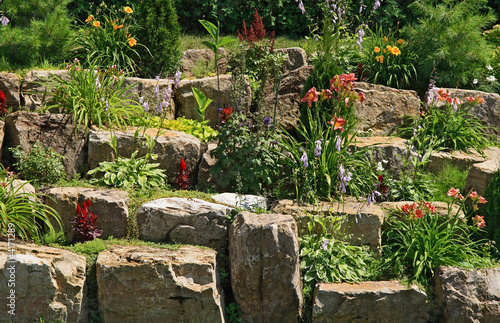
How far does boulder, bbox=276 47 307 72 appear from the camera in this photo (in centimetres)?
835

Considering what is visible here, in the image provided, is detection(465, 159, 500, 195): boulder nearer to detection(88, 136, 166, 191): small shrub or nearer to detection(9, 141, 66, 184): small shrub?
detection(88, 136, 166, 191): small shrub

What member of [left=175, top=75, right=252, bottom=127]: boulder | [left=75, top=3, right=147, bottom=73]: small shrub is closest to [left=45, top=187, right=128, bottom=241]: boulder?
[left=175, top=75, right=252, bottom=127]: boulder

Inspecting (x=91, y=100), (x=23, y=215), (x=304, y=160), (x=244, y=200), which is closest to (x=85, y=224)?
(x=23, y=215)

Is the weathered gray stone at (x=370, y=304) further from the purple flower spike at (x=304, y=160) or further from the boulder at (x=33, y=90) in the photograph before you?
the boulder at (x=33, y=90)

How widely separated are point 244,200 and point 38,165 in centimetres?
262

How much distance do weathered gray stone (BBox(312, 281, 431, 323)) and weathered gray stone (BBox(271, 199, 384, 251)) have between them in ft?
2.21

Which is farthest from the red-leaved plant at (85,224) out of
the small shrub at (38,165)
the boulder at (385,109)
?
the boulder at (385,109)

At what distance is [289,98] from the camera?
726cm

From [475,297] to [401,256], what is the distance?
0.83m

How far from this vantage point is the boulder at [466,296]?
4848 mm

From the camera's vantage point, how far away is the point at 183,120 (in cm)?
719

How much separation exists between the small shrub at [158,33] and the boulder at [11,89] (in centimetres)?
207

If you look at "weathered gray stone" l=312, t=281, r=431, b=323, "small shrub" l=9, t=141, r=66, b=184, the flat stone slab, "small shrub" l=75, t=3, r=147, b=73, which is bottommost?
"weathered gray stone" l=312, t=281, r=431, b=323

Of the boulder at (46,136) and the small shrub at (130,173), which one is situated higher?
the boulder at (46,136)
